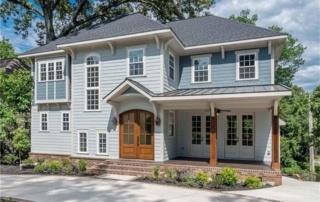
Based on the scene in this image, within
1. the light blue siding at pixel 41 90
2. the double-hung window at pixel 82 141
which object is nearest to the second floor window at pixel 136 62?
the double-hung window at pixel 82 141

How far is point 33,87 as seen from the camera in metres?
15.3

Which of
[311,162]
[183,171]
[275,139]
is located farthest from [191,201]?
[311,162]

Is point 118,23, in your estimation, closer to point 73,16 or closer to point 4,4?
point 73,16

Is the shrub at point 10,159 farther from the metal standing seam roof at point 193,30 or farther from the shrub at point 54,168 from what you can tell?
the metal standing seam roof at point 193,30

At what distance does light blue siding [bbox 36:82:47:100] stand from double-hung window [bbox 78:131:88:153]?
3.44 metres

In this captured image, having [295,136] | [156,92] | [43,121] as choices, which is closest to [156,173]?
[156,92]

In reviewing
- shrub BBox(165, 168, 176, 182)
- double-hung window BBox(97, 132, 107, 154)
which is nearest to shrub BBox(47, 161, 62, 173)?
double-hung window BBox(97, 132, 107, 154)

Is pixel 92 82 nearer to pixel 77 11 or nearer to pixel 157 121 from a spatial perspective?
pixel 157 121

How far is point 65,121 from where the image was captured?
46.9 feet

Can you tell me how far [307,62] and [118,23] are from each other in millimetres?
24321

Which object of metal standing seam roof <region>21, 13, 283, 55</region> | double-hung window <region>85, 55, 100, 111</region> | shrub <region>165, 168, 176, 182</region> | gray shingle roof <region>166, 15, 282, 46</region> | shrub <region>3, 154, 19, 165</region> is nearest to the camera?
shrub <region>165, 168, 176, 182</region>

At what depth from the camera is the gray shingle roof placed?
1247 cm

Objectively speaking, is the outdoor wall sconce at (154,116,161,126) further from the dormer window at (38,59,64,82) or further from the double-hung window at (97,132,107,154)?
the dormer window at (38,59,64,82)

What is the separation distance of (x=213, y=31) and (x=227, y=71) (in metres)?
2.73
